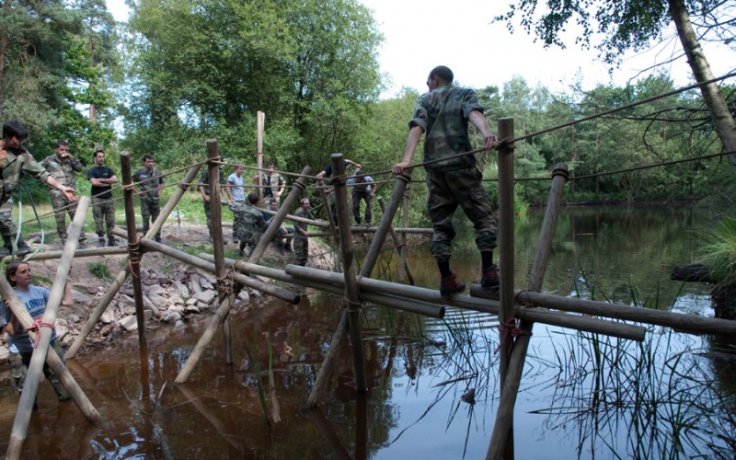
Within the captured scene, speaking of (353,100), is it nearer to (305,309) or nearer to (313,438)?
(305,309)

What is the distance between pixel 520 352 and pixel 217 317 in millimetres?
3338

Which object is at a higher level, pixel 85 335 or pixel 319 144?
pixel 319 144

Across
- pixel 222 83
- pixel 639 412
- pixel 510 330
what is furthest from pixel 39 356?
pixel 222 83

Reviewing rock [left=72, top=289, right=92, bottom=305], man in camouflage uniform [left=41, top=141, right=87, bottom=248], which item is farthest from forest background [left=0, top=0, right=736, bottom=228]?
rock [left=72, top=289, right=92, bottom=305]

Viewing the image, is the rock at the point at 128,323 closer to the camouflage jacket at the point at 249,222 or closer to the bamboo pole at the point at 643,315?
the camouflage jacket at the point at 249,222

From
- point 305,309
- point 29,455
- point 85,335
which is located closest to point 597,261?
point 305,309

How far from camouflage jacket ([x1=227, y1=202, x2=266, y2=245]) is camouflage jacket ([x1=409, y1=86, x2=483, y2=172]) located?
20.4ft

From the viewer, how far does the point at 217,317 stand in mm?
5547

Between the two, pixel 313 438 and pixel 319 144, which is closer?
→ pixel 313 438

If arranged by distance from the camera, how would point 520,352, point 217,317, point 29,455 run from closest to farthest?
point 520,352, point 29,455, point 217,317

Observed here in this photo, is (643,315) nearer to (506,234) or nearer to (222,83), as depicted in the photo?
(506,234)

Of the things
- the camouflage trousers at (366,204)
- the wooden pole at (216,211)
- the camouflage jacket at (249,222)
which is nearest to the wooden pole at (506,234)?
the wooden pole at (216,211)

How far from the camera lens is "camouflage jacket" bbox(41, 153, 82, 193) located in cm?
841

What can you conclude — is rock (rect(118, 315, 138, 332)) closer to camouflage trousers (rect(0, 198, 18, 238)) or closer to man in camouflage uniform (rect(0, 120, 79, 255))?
camouflage trousers (rect(0, 198, 18, 238))
